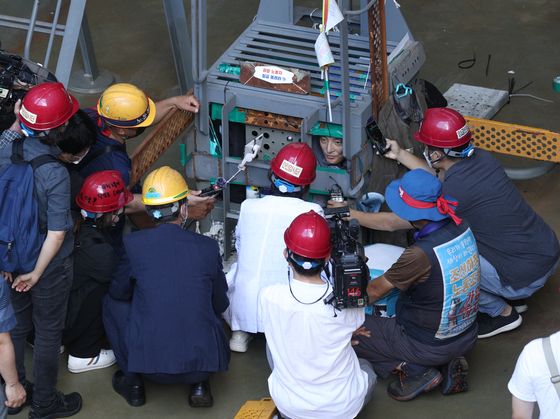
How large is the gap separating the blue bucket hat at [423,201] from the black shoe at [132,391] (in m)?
1.73

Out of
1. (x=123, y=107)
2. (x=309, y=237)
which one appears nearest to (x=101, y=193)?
(x=123, y=107)

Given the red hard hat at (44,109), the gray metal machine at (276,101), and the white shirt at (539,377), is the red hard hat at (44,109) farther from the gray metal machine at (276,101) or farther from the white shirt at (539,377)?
the white shirt at (539,377)

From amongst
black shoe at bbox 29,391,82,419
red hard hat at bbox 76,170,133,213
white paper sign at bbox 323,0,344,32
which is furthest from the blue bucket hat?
black shoe at bbox 29,391,82,419

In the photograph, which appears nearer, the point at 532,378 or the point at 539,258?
the point at 532,378

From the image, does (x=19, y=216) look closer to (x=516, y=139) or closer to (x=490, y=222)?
(x=490, y=222)

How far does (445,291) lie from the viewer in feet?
17.0

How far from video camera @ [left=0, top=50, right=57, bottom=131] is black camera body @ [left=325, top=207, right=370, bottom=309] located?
7.72 feet

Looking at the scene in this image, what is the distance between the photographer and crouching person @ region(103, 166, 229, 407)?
205 inches

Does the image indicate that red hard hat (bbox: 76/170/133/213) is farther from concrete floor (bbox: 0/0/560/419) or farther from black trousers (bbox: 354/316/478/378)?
black trousers (bbox: 354/316/478/378)

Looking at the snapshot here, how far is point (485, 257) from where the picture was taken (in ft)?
19.4

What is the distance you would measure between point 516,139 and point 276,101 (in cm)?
190

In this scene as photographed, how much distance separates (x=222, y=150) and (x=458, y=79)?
3.14 meters

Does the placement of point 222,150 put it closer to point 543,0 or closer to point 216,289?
point 216,289

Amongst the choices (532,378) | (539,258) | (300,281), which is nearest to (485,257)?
(539,258)
